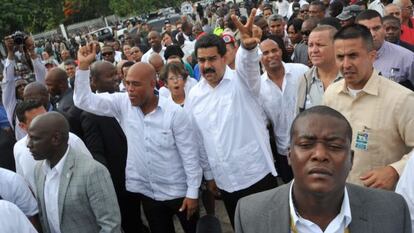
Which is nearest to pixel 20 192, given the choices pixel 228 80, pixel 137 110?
pixel 137 110

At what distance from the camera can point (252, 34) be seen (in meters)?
3.29

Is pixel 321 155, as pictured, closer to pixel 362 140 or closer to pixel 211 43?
pixel 362 140

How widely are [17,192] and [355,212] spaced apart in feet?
7.38

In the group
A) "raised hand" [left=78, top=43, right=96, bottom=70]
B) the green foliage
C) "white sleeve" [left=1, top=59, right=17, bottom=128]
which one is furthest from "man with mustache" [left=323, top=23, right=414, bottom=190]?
the green foliage

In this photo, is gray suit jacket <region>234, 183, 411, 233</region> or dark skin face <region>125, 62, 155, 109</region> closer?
gray suit jacket <region>234, 183, 411, 233</region>

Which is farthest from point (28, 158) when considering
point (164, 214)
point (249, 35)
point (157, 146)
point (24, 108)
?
point (249, 35)

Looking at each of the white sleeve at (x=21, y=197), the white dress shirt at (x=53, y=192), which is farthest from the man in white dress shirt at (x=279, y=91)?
the white sleeve at (x=21, y=197)

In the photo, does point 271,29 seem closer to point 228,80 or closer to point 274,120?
point 274,120

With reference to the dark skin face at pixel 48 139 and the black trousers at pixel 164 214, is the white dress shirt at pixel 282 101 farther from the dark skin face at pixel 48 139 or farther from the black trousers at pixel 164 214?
the dark skin face at pixel 48 139

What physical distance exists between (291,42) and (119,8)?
42.1 m

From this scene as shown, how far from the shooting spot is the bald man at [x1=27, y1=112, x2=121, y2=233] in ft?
9.52

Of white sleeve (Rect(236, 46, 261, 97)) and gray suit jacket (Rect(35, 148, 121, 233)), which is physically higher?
white sleeve (Rect(236, 46, 261, 97))

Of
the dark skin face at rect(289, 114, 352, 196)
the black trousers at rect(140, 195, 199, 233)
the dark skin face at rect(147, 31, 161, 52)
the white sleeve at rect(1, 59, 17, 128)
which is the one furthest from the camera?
the dark skin face at rect(147, 31, 161, 52)

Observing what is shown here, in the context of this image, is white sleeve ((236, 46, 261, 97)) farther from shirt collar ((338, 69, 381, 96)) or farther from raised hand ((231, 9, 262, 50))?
shirt collar ((338, 69, 381, 96))
